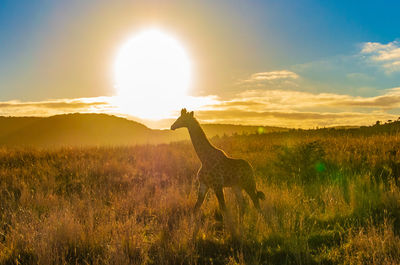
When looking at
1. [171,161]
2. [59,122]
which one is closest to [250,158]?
[171,161]

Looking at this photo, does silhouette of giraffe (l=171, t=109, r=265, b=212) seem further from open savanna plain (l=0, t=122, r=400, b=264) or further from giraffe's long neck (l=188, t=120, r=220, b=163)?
open savanna plain (l=0, t=122, r=400, b=264)

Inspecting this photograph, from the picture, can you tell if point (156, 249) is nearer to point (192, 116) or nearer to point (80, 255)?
point (80, 255)

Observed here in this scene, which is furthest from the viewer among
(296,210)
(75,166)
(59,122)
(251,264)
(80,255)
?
(59,122)

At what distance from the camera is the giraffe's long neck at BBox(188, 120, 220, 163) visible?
566 cm

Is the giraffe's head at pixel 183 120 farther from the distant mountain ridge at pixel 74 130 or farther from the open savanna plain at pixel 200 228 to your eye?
the distant mountain ridge at pixel 74 130

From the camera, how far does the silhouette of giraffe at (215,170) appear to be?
5.48m

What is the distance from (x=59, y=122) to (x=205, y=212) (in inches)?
4143

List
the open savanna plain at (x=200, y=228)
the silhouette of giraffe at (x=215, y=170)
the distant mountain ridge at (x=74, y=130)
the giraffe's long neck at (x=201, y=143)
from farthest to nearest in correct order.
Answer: the distant mountain ridge at (x=74, y=130) < the giraffe's long neck at (x=201, y=143) < the silhouette of giraffe at (x=215, y=170) < the open savanna plain at (x=200, y=228)

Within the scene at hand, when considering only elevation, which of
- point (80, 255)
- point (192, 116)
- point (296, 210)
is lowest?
point (80, 255)

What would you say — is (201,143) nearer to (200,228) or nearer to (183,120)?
(183,120)

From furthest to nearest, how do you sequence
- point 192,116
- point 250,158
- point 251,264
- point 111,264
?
point 250,158, point 192,116, point 251,264, point 111,264

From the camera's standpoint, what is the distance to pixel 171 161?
15.0 meters

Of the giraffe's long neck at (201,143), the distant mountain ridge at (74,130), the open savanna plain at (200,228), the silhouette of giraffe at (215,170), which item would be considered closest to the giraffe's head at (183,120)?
the silhouette of giraffe at (215,170)

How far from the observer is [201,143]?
18.8 feet
